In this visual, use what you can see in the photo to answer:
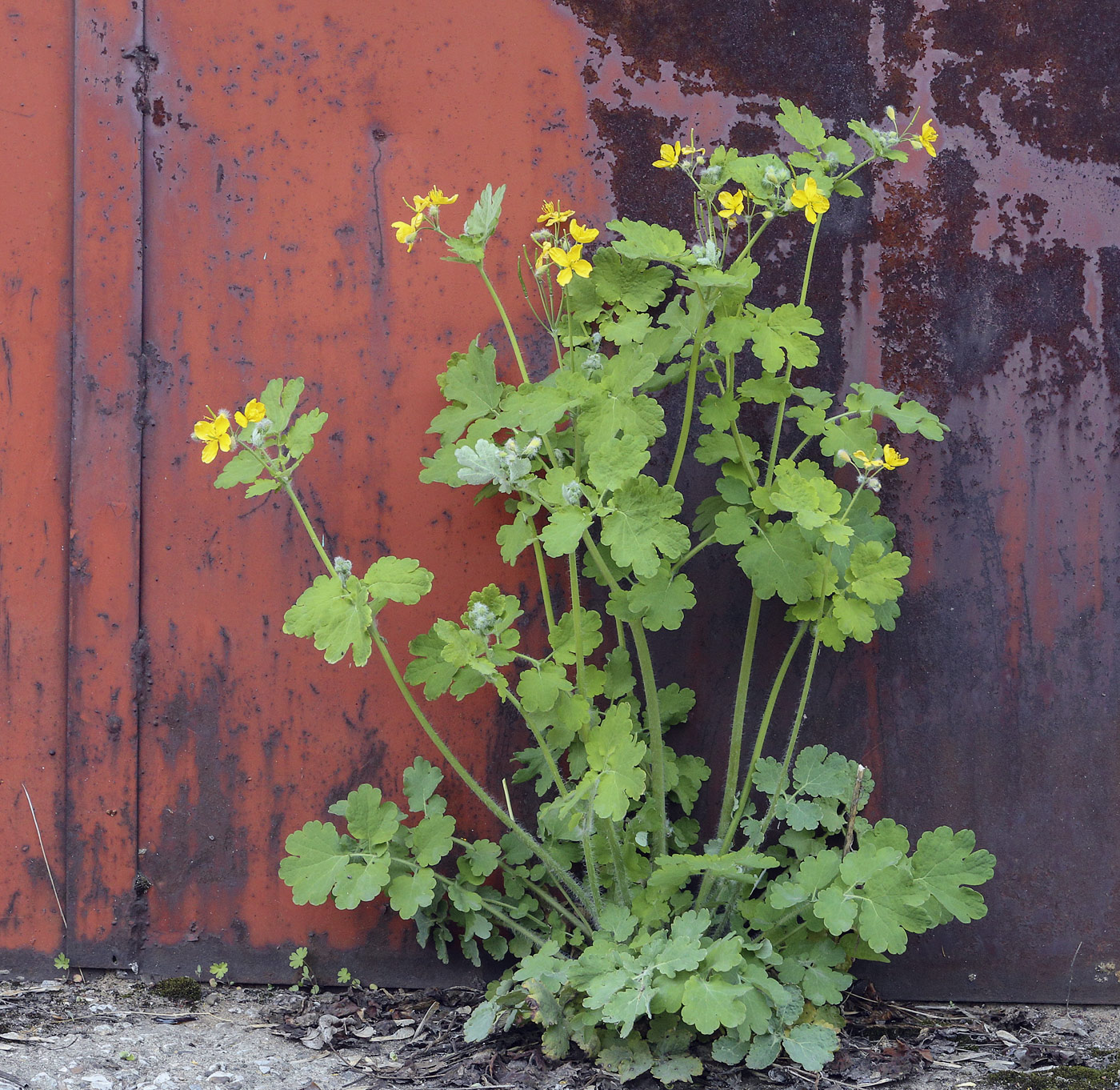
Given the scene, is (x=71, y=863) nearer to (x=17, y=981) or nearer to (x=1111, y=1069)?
(x=17, y=981)

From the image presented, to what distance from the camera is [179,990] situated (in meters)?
2.34

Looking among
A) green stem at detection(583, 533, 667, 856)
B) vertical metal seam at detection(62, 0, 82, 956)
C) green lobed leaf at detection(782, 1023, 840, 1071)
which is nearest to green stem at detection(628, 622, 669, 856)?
green stem at detection(583, 533, 667, 856)

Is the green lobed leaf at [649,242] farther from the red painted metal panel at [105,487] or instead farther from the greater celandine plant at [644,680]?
the red painted metal panel at [105,487]

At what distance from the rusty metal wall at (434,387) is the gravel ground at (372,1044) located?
0.10 meters

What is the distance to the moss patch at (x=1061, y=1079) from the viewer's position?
1.99 metres

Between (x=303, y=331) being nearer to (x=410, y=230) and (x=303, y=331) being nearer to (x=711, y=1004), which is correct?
(x=410, y=230)

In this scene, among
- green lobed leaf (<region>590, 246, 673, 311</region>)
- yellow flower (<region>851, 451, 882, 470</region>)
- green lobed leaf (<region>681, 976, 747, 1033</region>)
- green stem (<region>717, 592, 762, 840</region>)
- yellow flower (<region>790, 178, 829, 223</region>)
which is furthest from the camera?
green stem (<region>717, 592, 762, 840</region>)

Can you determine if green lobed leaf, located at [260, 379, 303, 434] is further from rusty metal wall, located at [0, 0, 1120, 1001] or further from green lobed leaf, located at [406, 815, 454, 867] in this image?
green lobed leaf, located at [406, 815, 454, 867]

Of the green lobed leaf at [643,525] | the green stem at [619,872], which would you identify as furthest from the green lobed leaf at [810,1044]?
the green lobed leaf at [643,525]

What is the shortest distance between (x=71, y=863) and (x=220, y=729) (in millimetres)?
503

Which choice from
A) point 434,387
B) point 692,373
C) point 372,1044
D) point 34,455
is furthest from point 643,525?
point 34,455

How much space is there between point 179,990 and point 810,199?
2.36 m

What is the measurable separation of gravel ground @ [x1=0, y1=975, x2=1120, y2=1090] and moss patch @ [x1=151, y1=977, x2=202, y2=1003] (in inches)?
0.6

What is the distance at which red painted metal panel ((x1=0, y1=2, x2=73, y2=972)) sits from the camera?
2.40 metres
